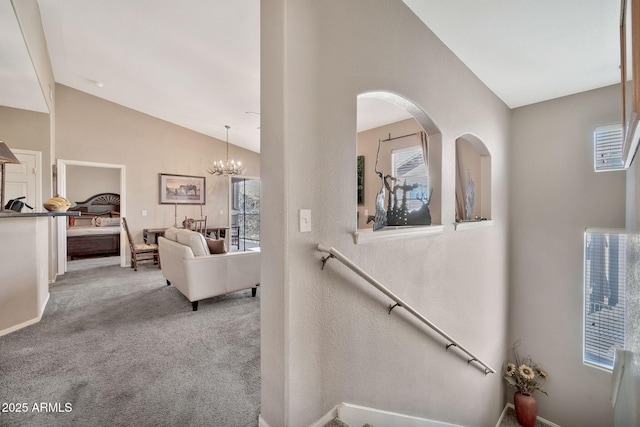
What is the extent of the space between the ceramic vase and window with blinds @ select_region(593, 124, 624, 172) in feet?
10.0

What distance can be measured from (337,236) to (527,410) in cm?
414

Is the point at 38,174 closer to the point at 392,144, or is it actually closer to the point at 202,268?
the point at 202,268

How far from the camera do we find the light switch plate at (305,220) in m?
1.40

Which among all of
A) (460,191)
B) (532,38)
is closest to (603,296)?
(460,191)

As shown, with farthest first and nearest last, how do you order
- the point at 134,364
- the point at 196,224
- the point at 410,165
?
the point at 196,224
the point at 410,165
the point at 134,364

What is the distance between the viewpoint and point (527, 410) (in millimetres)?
3586

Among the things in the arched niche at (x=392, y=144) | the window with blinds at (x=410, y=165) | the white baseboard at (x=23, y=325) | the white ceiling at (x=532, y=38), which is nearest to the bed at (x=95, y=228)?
the white baseboard at (x=23, y=325)

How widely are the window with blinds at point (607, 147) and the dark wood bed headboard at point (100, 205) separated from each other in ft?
→ 33.8

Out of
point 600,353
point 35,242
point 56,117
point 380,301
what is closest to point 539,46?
point 380,301

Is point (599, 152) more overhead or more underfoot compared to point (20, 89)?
more underfoot

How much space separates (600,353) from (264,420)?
13.7 ft

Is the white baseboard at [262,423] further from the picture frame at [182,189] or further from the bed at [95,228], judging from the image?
the bed at [95,228]

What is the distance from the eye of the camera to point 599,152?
10.6ft

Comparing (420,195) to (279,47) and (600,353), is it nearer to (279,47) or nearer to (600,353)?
(279,47)
